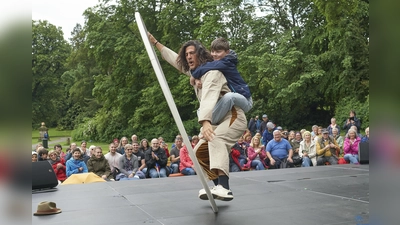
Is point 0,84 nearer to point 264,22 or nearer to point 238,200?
point 238,200

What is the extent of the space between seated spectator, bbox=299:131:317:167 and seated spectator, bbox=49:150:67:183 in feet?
16.6

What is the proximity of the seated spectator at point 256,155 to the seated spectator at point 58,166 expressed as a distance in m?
3.82

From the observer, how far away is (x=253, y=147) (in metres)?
9.41

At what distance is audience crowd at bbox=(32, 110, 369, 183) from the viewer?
8.00 metres

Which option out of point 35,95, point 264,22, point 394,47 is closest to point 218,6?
point 264,22

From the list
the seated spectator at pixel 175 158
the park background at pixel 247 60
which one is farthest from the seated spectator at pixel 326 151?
the park background at pixel 247 60

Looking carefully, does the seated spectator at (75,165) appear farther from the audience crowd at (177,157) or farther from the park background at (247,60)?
the park background at (247,60)

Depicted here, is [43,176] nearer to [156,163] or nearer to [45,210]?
[45,210]

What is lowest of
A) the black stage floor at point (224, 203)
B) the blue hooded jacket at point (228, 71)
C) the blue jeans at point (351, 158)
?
the blue jeans at point (351, 158)

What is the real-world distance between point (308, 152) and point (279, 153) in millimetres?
681

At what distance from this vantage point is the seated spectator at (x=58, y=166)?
799 cm

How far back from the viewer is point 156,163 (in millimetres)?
8492

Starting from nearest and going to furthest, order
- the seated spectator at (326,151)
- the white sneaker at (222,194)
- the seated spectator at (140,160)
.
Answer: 1. the white sneaker at (222,194)
2. the seated spectator at (140,160)
3. the seated spectator at (326,151)

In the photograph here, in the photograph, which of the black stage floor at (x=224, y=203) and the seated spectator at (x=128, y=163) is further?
the seated spectator at (x=128, y=163)
